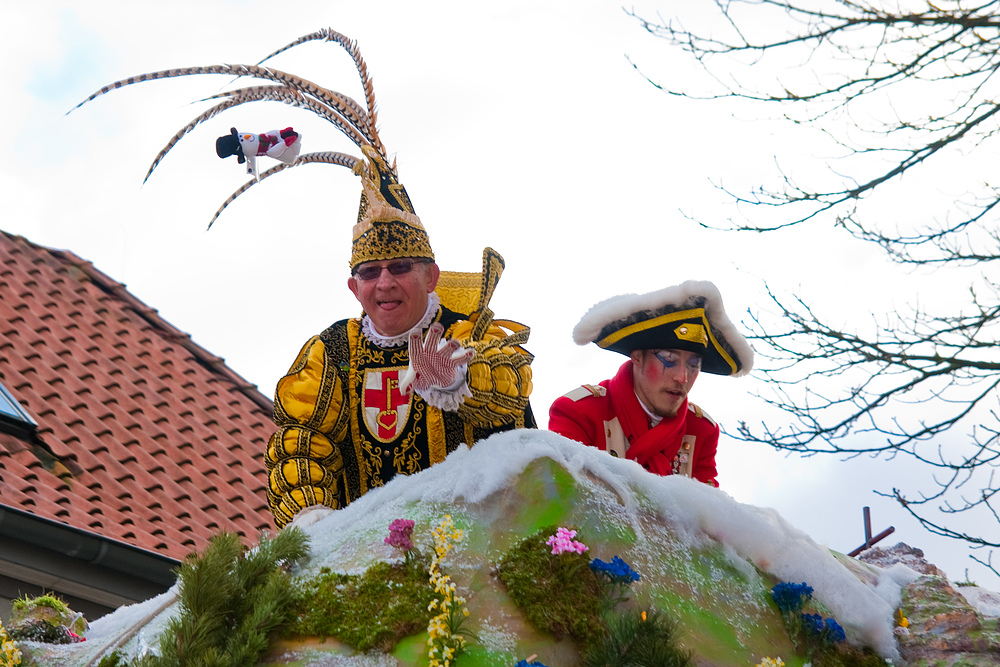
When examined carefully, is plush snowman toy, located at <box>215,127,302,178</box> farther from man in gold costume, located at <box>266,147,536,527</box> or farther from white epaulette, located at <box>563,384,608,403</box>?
white epaulette, located at <box>563,384,608,403</box>

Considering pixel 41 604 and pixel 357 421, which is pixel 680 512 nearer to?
pixel 357 421

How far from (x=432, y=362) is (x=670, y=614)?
4.13ft

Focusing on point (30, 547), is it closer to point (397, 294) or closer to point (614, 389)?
point (397, 294)

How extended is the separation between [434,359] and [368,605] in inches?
39.6

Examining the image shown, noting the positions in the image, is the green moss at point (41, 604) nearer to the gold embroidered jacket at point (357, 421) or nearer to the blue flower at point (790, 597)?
the gold embroidered jacket at point (357, 421)

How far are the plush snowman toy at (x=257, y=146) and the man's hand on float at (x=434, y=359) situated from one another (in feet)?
4.00

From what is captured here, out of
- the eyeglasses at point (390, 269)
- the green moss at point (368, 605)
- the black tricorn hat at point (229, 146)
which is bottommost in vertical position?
the green moss at point (368, 605)

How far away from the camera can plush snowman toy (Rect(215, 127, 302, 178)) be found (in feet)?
17.0

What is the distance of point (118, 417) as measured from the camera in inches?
325

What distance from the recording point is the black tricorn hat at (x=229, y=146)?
5184mm

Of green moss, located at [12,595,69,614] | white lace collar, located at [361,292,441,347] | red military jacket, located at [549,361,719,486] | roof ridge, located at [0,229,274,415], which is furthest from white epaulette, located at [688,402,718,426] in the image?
roof ridge, located at [0,229,274,415]

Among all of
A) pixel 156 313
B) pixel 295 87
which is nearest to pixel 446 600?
pixel 295 87

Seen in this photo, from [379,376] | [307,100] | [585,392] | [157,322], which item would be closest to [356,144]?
[307,100]

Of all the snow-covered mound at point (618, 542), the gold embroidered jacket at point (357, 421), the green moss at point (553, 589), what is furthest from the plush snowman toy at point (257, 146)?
the green moss at point (553, 589)
